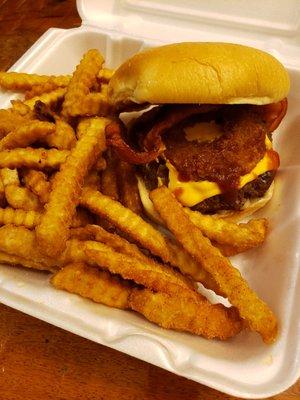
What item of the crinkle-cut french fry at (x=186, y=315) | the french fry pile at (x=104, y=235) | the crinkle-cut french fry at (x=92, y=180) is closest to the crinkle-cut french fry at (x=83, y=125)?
the french fry pile at (x=104, y=235)

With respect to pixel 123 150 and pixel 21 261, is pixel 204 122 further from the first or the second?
pixel 21 261

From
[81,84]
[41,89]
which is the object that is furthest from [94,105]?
[41,89]

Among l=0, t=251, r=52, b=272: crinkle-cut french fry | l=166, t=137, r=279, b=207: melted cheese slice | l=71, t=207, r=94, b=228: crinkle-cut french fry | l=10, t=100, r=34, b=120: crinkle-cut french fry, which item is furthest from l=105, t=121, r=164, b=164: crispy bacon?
l=0, t=251, r=52, b=272: crinkle-cut french fry

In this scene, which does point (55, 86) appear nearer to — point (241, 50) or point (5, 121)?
point (5, 121)

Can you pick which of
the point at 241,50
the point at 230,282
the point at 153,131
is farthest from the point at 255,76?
the point at 230,282

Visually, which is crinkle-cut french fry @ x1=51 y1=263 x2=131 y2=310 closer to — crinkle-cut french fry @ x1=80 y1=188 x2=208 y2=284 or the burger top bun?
crinkle-cut french fry @ x1=80 y1=188 x2=208 y2=284
